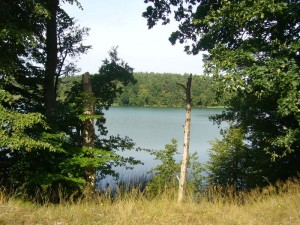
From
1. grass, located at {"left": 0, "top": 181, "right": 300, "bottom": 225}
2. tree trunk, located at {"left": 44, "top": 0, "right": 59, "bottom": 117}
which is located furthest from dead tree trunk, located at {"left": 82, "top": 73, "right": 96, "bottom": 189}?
grass, located at {"left": 0, "top": 181, "right": 300, "bottom": 225}

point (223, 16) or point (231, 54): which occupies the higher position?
point (223, 16)

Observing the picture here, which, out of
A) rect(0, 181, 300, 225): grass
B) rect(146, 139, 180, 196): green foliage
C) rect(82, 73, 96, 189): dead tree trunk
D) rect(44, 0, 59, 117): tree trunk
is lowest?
rect(146, 139, 180, 196): green foliage

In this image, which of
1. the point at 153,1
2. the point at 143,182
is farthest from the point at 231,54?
the point at 143,182

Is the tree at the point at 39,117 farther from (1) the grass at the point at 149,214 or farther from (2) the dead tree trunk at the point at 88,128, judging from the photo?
(1) the grass at the point at 149,214

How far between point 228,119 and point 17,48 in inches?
392

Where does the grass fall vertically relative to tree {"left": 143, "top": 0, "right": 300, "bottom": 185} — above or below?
below

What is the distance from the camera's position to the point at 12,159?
950 cm

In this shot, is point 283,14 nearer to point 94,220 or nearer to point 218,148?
point 94,220

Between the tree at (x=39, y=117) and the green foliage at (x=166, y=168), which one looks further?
the green foliage at (x=166, y=168)

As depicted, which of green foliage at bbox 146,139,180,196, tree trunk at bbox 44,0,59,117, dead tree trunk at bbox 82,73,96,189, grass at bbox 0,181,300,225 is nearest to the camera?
grass at bbox 0,181,300,225

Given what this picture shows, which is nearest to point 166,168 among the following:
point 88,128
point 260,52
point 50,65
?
point 88,128

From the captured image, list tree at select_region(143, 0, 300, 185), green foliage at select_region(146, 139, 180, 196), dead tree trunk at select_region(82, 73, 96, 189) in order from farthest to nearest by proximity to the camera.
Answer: green foliage at select_region(146, 139, 180, 196)
dead tree trunk at select_region(82, 73, 96, 189)
tree at select_region(143, 0, 300, 185)

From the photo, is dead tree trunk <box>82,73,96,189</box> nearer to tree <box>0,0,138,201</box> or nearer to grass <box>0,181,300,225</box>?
tree <box>0,0,138,201</box>

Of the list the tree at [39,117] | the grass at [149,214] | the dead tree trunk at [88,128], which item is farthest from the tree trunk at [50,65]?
the grass at [149,214]
